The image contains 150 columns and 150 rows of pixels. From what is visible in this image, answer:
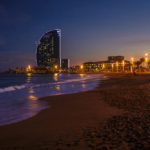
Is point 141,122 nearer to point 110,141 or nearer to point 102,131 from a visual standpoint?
point 102,131

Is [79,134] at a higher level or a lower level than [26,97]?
higher

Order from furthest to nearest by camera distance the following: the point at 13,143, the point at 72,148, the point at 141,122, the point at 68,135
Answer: the point at 141,122
the point at 68,135
the point at 13,143
the point at 72,148

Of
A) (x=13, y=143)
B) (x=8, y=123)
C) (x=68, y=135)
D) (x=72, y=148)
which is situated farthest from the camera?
(x=8, y=123)

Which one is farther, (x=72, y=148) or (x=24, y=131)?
(x=24, y=131)

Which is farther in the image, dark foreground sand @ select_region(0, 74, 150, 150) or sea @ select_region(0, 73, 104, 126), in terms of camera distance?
sea @ select_region(0, 73, 104, 126)

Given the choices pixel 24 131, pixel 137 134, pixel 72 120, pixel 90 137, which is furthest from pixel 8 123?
pixel 137 134

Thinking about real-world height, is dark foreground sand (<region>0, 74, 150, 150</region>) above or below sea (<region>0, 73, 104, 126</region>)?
above

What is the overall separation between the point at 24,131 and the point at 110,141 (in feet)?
8.61

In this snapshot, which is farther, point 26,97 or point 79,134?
point 26,97

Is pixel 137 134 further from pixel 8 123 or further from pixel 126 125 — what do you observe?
pixel 8 123

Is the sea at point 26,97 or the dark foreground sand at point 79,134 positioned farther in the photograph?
the sea at point 26,97

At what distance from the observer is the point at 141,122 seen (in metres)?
5.48

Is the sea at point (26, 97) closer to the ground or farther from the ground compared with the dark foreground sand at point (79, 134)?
closer to the ground

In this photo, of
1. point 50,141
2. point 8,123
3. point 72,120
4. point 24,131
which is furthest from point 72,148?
point 8,123
